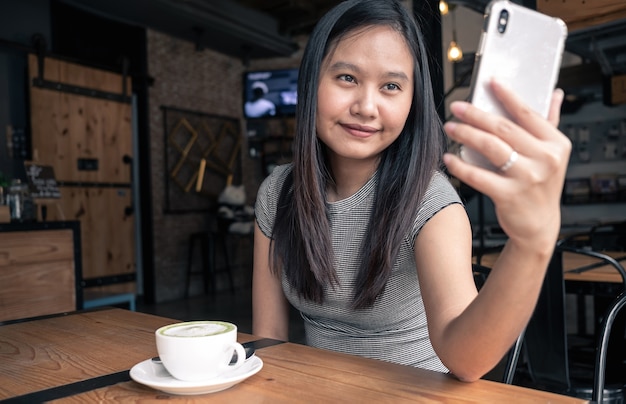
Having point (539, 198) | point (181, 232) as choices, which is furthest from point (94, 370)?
point (181, 232)

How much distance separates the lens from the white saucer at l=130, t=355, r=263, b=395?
756mm

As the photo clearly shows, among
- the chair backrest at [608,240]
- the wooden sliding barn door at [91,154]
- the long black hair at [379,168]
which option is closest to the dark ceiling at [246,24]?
the wooden sliding barn door at [91,154]

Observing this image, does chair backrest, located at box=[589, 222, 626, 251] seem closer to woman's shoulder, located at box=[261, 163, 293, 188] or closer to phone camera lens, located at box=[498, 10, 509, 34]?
woman's shoulder, located at box=[261, 163, 293, 188]

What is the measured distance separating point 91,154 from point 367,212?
5.86 metres

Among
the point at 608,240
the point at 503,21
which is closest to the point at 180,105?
the point at 608,240

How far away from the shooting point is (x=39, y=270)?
349cm

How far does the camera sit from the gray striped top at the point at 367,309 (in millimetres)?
1218

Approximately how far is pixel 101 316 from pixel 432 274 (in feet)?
2.64

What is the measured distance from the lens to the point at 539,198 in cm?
61

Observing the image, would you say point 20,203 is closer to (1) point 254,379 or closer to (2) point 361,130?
(2) point 361,130

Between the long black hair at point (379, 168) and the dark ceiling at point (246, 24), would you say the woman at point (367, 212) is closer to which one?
the long black hair at point (379, 168)

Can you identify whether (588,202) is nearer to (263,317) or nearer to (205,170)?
(205,170)

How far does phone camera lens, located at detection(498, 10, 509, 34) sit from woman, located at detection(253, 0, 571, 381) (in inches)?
15.7

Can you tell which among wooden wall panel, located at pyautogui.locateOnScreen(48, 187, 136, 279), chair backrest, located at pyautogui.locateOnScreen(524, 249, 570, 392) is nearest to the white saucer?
chair backrest, located at pyautogui.locateOnScreen(524, 249, 570, 392)
